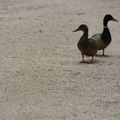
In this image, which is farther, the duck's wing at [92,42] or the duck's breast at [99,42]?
the duck's breast at [99,42]

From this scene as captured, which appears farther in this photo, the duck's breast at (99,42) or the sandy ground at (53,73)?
the duck's breast at (99,42)

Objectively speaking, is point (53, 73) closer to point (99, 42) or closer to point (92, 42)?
point (92, 42)

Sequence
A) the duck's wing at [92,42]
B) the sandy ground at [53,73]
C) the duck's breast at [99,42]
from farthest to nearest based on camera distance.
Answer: the duck's breast at [99,42] < the duck's wing at [92,42] < the sandy ground at [53,73]

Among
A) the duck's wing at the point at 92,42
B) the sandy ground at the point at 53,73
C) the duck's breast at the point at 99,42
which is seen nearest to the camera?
the sandy ground at the point at 53,73

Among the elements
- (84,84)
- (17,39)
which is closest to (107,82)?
(84,84)

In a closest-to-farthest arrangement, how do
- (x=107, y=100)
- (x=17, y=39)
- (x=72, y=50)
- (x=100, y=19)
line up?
(x=107, y=100), (x=72, y=50), (x=17, y=39), (x=100, y=19)

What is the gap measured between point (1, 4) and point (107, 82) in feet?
39.9

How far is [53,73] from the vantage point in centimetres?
973

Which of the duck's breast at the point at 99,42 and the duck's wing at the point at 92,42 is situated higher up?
the duck's wing at the point at 92,42

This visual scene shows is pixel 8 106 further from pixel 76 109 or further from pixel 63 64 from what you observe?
pixel 63 64

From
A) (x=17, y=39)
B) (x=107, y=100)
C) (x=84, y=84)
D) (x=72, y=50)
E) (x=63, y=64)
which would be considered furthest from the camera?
(x=17, y=39)

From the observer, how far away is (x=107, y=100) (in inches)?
317

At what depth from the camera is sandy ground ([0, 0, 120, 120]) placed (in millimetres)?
7621

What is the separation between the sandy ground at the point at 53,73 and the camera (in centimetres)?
762
